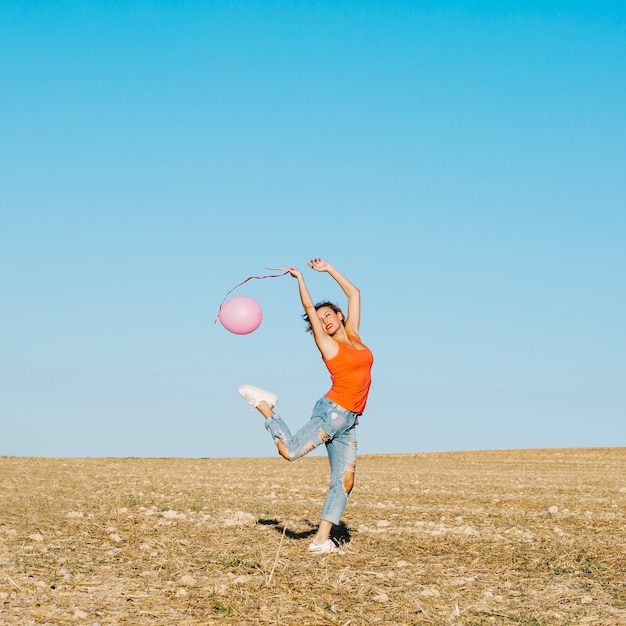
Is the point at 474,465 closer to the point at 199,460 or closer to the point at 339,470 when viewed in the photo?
the point at 199,460

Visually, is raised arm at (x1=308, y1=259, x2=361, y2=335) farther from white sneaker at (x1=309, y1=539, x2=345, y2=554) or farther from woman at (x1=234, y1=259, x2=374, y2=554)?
white sneaker at (x1=309, y1=539, x2=345, y2=554)

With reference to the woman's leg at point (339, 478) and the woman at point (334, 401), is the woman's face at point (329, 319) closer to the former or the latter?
the woman at point (334, 401)

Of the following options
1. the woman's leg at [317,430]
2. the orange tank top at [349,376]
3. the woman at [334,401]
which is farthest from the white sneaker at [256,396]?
the orange tank top at [349,376]

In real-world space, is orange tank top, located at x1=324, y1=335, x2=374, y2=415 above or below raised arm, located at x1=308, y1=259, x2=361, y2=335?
below

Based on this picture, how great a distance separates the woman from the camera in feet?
26.7

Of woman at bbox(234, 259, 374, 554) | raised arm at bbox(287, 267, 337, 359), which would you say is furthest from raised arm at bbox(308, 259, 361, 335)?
raised arm at bbox(287, 267, 337, 359)

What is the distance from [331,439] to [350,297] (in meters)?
1.54

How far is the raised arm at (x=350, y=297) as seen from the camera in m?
8.63

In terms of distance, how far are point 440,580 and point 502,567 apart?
105cm

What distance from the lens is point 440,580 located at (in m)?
7.38

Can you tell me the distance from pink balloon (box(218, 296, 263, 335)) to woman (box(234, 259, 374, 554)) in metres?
0.88

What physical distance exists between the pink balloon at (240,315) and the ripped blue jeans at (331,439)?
1.16m

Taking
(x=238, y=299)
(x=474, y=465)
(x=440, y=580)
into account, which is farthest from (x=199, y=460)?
(x=440, y=580)

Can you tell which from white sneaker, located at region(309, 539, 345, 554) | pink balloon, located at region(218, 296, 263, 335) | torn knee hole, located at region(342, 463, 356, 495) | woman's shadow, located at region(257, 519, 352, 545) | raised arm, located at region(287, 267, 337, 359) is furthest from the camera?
woman's shadow, located at region(257, 519, 352, 545)
